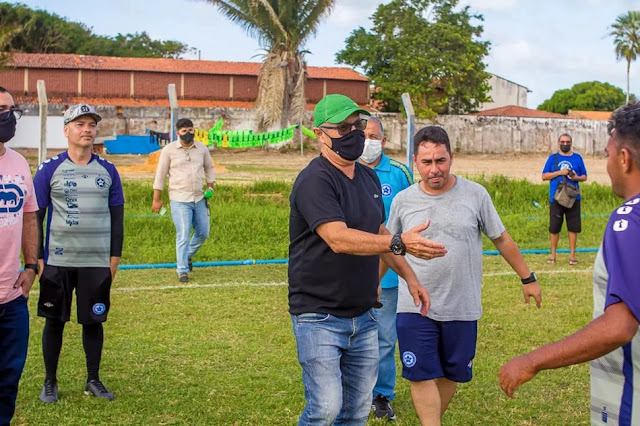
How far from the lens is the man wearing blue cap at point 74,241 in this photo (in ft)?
20.6

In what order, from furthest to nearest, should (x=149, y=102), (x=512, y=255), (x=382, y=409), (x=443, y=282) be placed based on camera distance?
(x=149, y=102), (x=382, y=409), (x=512, y=255), (x=443, y=282)

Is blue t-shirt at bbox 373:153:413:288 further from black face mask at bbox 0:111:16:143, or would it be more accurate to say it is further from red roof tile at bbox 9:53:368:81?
red roof tile at bbox 9:53:368:81

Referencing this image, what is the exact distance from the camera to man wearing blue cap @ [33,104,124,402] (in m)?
6.28

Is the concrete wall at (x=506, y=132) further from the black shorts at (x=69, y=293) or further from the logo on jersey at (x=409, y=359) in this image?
the logo on jersey at (x=409, y=359)

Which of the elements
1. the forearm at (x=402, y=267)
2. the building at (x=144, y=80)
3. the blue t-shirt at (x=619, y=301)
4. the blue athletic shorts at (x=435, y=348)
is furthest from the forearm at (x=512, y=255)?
the building at (x=144, y=80)

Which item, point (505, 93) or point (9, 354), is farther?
point (505, 93)

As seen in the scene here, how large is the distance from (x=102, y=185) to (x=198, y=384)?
178cm

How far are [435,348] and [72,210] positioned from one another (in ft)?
9.83

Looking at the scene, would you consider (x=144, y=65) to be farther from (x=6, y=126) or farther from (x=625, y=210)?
(x=625, y=210)

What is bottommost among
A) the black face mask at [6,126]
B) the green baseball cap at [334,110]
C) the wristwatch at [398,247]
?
the wristwatch at [398,247]

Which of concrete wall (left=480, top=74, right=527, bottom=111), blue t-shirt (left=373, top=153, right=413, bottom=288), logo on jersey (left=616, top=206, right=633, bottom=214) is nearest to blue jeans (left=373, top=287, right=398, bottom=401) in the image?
blue t-shirt (left=373, top=153, right=413, bottom=288)

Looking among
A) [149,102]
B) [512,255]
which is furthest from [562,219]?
[149,102]

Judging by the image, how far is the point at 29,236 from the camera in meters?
5.33

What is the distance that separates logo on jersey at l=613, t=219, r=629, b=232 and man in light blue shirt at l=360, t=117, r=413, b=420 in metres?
3.41
